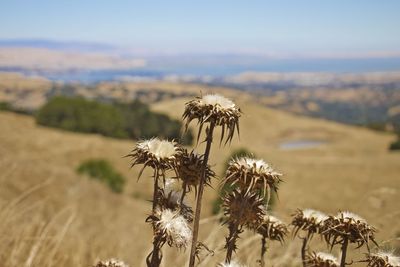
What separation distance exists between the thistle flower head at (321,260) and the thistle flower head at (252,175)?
26.6 inches

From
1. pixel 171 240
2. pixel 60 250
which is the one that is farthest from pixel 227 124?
pixel 60 250

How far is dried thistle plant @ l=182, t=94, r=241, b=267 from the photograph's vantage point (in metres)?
1.99

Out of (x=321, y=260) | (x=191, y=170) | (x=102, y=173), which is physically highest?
(x=191, y=170)

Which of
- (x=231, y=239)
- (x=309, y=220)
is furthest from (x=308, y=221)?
(x=231, y=239)

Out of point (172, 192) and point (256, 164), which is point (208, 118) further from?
point (172, 192)

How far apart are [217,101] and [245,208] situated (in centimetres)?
57

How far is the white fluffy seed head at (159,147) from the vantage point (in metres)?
2.10

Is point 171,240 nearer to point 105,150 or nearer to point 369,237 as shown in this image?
point 369,237

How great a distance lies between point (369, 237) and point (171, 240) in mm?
939

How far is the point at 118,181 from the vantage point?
169ft

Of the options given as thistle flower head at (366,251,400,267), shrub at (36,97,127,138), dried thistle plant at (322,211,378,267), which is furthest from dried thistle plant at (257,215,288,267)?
shrub at (36,97,127,138)

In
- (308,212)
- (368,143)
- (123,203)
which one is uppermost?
(308,212)

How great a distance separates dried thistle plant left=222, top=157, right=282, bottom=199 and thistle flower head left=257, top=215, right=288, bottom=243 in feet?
1.99

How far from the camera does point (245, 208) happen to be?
91.4 inches
